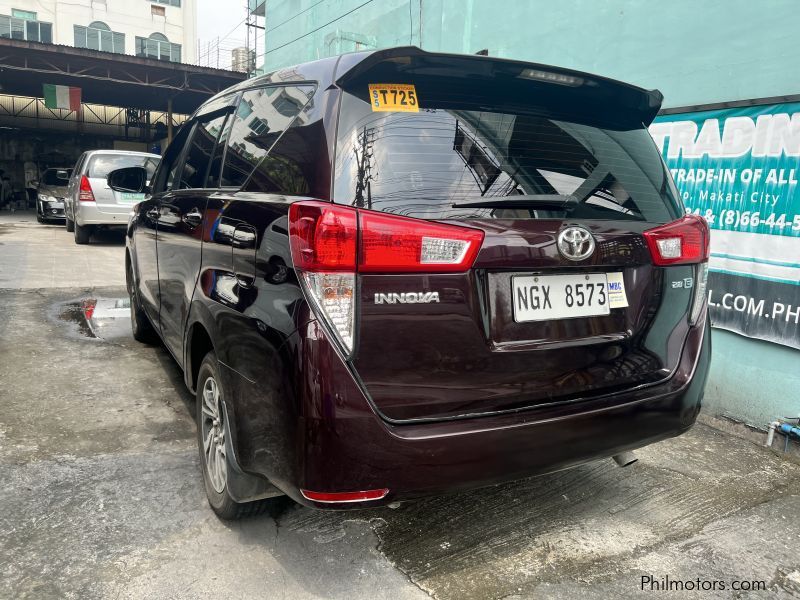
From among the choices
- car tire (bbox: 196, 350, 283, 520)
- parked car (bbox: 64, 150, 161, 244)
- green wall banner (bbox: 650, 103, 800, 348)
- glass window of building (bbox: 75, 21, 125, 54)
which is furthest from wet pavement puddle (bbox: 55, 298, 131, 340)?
glass window of building (bbox: 75, 21, 125, 54)

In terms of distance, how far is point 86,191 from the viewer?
1098cm

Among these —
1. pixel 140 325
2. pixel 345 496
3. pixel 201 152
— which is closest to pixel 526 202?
pixel 345 496

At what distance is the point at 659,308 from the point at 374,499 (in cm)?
124

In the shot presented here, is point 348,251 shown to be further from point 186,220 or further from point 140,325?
point 140,325

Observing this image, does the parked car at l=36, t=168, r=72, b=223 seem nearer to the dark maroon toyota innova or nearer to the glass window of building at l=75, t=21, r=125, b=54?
the dark maroon toyota innova

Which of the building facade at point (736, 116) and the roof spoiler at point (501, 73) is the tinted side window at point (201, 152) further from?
the building facade at point (736, 116)

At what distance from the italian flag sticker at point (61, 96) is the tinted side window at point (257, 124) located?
75.1 ft

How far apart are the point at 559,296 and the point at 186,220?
6.06ft

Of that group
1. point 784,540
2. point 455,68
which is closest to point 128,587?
point 455,68

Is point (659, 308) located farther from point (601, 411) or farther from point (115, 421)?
point (115, 421)

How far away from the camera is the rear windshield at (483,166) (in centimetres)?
185

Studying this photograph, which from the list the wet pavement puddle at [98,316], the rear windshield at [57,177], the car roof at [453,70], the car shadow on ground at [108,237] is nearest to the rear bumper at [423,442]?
the car roof at [453,70]

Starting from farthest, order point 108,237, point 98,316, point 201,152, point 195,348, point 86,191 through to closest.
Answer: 1. point 108,237
2. point 86,191
3. point 98,316
4. point 201,152
5. point 195,348

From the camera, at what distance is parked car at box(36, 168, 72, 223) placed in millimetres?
16047
